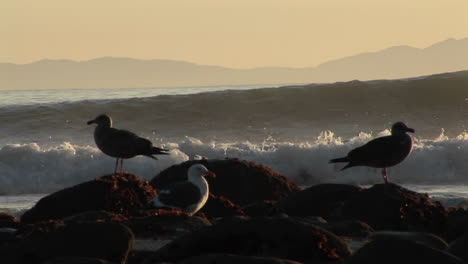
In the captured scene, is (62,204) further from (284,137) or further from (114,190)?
(284,137)

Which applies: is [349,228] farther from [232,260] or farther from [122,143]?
[122,143]

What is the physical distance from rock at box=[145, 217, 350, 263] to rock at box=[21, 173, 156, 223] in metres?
3.35

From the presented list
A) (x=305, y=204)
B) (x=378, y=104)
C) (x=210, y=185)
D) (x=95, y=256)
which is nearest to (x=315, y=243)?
(x=95, y=256)

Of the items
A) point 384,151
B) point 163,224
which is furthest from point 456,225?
point 163,224

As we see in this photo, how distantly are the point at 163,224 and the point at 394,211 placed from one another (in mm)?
2797

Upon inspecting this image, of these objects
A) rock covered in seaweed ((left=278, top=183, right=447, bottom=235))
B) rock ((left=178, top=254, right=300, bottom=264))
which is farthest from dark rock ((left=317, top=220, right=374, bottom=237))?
rock ((left=178, top=254, right=300, bottom=264))

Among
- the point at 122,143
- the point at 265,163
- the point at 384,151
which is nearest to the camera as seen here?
the point at 384,151

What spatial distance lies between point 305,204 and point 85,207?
2559 millimetres

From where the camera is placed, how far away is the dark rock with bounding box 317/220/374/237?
32.3 ft

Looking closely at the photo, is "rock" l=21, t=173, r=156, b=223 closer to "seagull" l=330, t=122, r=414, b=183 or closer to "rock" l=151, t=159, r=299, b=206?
"rock" l=151, t=159, r=299, b=206

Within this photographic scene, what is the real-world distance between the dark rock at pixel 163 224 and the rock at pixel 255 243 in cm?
117

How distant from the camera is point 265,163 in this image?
75.7ft

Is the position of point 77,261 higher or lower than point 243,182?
higher

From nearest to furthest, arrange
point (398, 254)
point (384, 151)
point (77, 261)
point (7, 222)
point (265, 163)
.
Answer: point (398, 254) < point (77, 261) < point (7, 222) < point (384, 151) < point (265, 163)
